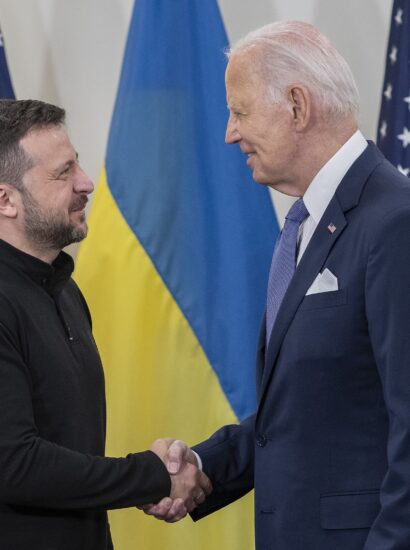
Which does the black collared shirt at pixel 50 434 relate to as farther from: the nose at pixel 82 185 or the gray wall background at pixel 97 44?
the gray wall background at pixel 97 44

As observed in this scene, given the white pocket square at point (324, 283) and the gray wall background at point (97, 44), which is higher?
the gray wall background at point (97, 44)

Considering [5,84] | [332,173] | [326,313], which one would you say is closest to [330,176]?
[332,173]

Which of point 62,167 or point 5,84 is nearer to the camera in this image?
point 62,167

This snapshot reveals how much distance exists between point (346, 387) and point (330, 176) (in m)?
0.39

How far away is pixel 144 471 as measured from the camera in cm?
202

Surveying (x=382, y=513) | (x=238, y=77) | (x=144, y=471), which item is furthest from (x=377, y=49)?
(x=382, y=513)

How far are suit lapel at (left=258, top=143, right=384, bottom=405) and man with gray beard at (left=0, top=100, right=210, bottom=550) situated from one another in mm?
407

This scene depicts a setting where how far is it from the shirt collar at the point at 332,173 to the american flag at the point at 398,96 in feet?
3.53

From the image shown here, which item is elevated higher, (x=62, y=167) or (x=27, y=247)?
(x=62, y=167)

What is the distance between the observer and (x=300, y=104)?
5.99ft

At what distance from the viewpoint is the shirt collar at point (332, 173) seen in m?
1.83

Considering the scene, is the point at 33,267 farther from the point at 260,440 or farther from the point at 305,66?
the point at 305,66

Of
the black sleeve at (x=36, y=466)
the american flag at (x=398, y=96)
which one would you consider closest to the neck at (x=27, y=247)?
the black sleeve at (x=36, y=466)

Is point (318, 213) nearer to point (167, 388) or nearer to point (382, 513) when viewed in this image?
point (382, 513)
